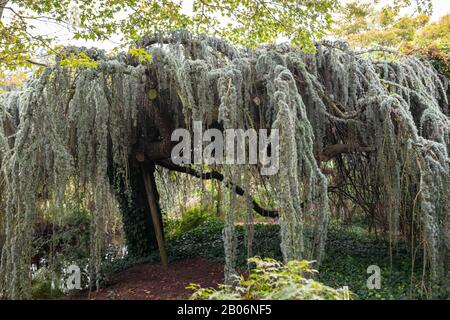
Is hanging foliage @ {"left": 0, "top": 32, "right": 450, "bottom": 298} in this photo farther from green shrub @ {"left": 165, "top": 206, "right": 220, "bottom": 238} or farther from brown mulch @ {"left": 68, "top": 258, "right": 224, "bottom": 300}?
green shrub @ {"left": 165, "top": 206, "right": 220, "bottom": 238}

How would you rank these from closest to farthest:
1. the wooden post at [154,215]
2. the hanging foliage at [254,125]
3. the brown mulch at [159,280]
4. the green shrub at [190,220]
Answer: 1. the hanging foliage at [254,125]
2. the brown mulch at [159,280]
3. the wooden post at [154,215]
4. the green shrub at [190,220]

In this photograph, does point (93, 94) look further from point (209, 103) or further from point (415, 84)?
point (415, 84)

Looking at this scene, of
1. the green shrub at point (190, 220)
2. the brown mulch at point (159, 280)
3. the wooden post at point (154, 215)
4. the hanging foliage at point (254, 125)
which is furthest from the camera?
the green shrub at point (190, 220)

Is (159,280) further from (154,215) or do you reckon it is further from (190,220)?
(190,220)

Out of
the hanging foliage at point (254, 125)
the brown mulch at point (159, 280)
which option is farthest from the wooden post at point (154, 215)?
the hanging foliage at point (254, 125)

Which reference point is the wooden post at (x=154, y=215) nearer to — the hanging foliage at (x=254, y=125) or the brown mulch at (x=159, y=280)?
the brown mulch at (x=159, y=280)

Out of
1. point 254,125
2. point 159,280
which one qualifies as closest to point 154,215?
point 159,280

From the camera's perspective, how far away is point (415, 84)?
421 centimetres

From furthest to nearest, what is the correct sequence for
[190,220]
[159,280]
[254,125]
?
[190,220]
[159,280]
[254,125]

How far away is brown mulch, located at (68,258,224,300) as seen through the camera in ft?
13.3

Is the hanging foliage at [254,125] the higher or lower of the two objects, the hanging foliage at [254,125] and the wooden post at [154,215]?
the higher

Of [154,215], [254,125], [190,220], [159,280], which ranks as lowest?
[159,280]

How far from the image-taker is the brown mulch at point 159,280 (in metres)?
4.04

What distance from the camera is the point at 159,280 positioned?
14.7ft
